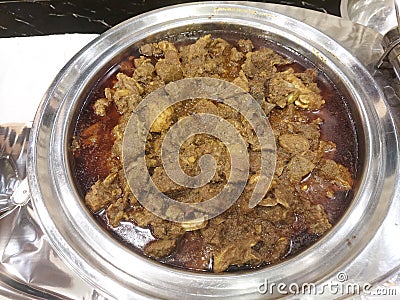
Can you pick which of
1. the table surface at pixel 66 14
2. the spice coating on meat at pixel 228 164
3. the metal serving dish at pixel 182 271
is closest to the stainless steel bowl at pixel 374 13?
the table surface at pixel 66 14

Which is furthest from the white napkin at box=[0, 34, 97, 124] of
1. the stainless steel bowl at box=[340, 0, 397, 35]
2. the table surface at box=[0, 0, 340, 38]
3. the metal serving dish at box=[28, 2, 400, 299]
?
the stainless steel bowl at box=[340, 0, 397, 35]

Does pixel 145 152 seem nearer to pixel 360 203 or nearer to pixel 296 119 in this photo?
pixel 296 119

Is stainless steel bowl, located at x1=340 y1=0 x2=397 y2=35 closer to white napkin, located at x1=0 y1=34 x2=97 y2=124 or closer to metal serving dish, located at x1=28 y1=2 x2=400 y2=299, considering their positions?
metal serving dish, located at x1=28 y1=2 x2=400 y2=299

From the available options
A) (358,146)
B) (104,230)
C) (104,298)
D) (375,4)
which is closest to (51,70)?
(104,230)

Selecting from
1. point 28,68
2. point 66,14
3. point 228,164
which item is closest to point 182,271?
point 228,164

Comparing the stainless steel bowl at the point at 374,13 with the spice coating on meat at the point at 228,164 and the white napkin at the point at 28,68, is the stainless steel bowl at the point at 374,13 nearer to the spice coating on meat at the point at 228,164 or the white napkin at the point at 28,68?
the spice coating on meat at the point at 228,164
